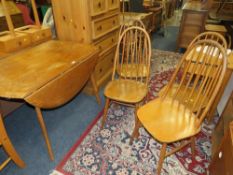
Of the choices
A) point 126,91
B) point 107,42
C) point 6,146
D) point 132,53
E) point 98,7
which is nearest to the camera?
point 6,146

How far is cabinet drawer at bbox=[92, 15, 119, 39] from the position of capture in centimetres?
198

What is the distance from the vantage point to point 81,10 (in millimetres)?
1811

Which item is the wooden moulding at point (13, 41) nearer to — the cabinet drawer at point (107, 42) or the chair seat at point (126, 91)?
the cabinet drawer at point (107, 42)

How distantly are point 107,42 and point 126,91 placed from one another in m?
0.93

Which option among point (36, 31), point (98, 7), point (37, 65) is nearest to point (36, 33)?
point (36, 31)

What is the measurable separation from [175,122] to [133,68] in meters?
0.90

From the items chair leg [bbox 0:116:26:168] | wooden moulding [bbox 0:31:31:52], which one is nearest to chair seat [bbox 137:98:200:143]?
chair leg [bbox 0:116:26:168]

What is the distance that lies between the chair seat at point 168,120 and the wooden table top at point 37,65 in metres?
0.77

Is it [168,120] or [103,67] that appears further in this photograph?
[103,67]

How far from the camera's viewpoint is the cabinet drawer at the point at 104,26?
1.98m

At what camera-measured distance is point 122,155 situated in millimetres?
1582

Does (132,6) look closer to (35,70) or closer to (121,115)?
(121,115)

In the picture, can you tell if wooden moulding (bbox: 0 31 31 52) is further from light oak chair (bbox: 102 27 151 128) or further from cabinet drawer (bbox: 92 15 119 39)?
light oak chair (bbox: 102 27 151 128)

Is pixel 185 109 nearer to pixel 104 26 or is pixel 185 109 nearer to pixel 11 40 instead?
pixel 104 26
